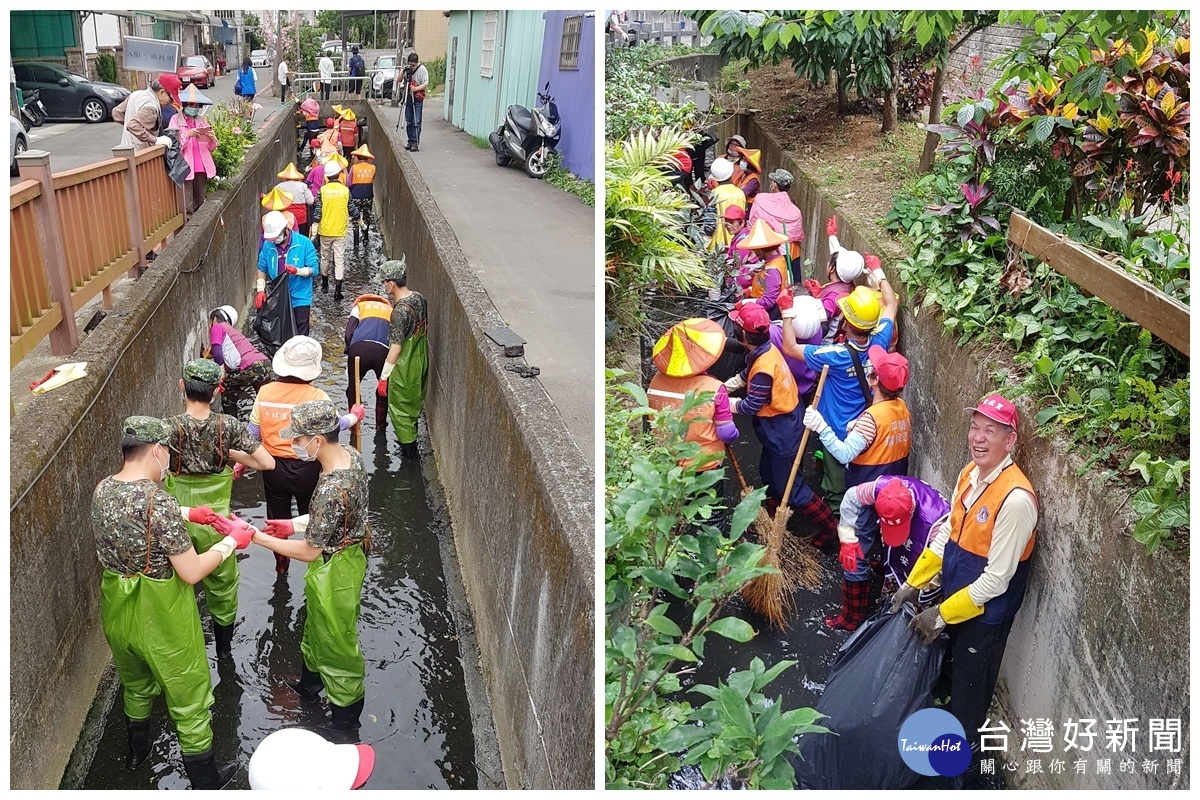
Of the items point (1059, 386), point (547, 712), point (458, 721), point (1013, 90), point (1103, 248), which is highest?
point (1013, 90)

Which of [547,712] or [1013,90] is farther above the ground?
[1013,90]

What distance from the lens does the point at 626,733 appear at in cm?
255

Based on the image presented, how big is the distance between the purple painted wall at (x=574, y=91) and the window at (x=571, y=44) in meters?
0.08

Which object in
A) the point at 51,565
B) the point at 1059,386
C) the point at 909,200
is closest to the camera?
the point at 51,565

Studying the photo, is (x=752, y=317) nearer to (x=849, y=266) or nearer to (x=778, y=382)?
(x=778, y=382)

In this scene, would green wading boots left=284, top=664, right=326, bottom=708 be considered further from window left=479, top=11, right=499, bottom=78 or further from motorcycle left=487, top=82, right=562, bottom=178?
window left=479, top=11, right=499, bottom=78

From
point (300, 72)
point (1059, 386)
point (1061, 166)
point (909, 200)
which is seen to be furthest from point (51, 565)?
point (300, 72)

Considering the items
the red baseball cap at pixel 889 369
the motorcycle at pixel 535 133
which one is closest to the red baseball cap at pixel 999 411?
the red baseball cap at pixel 889 369

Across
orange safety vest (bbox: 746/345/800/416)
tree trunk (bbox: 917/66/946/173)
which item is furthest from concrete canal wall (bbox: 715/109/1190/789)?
tree trunk (bbox: 917/66/946/173)

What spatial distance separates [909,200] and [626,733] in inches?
264

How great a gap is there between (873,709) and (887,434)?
6.60ft

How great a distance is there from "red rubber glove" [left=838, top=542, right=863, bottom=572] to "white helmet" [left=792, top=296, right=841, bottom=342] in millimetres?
1527

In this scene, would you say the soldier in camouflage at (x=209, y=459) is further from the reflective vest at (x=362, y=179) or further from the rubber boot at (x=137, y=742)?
the reflective vest at (x=362, y=179)

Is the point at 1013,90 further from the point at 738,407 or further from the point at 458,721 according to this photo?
the point at 458,721
